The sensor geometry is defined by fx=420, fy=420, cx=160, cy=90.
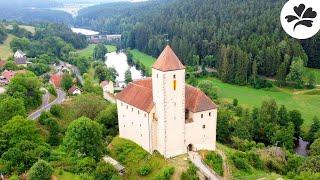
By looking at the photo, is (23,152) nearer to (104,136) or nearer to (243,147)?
(104,136)

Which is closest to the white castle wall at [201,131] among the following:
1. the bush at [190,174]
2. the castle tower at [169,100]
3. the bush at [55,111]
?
the castle tower at [169,100]

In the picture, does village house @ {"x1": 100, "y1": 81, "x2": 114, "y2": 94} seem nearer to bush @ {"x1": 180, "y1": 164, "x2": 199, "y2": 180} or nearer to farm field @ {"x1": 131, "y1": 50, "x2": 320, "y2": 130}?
farm field @ {"x1": 131, "y1": 50, "x2": 320, "y2": 130}

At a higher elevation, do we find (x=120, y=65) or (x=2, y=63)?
(x=2, y=63)

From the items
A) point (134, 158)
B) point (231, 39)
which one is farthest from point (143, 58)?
point (134, 158)

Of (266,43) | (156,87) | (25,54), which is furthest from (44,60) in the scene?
(156,87)

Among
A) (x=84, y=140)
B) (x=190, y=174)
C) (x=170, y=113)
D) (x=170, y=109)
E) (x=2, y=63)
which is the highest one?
(x=170, y=109)

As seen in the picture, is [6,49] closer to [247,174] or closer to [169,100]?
[169,100]
